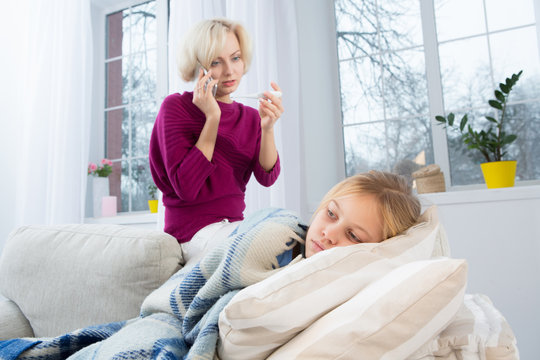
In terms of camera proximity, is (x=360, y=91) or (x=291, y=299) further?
(x=360, y=91)

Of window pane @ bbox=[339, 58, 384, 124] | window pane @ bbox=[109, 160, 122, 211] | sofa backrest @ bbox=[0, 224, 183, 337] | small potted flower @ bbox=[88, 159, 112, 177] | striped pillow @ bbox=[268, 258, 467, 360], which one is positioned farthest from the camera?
window pane @ bbox=[109, 160, 122, 211]

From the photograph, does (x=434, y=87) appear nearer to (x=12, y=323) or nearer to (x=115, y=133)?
(x=12, y=323)

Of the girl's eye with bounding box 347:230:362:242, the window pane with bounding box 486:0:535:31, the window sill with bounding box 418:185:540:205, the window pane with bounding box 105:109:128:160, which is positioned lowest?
the girl's eye with bounding box 347:230:362:242

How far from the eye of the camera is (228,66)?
4.52ft

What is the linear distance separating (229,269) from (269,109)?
27.4 inches

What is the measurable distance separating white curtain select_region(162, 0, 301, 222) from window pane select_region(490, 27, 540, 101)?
3.59 ft

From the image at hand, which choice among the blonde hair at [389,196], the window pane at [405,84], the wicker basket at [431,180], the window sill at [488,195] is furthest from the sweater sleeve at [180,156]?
the window pane at [405,84]

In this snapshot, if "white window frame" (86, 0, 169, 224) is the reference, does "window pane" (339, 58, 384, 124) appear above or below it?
below

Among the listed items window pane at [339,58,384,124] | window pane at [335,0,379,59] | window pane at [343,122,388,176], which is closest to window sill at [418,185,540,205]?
window pane at [343,122,388,176]

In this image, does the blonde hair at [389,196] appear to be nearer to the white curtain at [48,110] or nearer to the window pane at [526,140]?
the window pane at [526,140]

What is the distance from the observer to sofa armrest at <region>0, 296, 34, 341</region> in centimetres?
134

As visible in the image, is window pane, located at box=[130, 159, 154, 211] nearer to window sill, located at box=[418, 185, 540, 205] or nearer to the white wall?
window sill, located at box=[418, 185, 540, 205]

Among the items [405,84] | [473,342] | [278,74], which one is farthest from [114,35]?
[473,342]

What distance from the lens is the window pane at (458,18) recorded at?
2.31 meters
